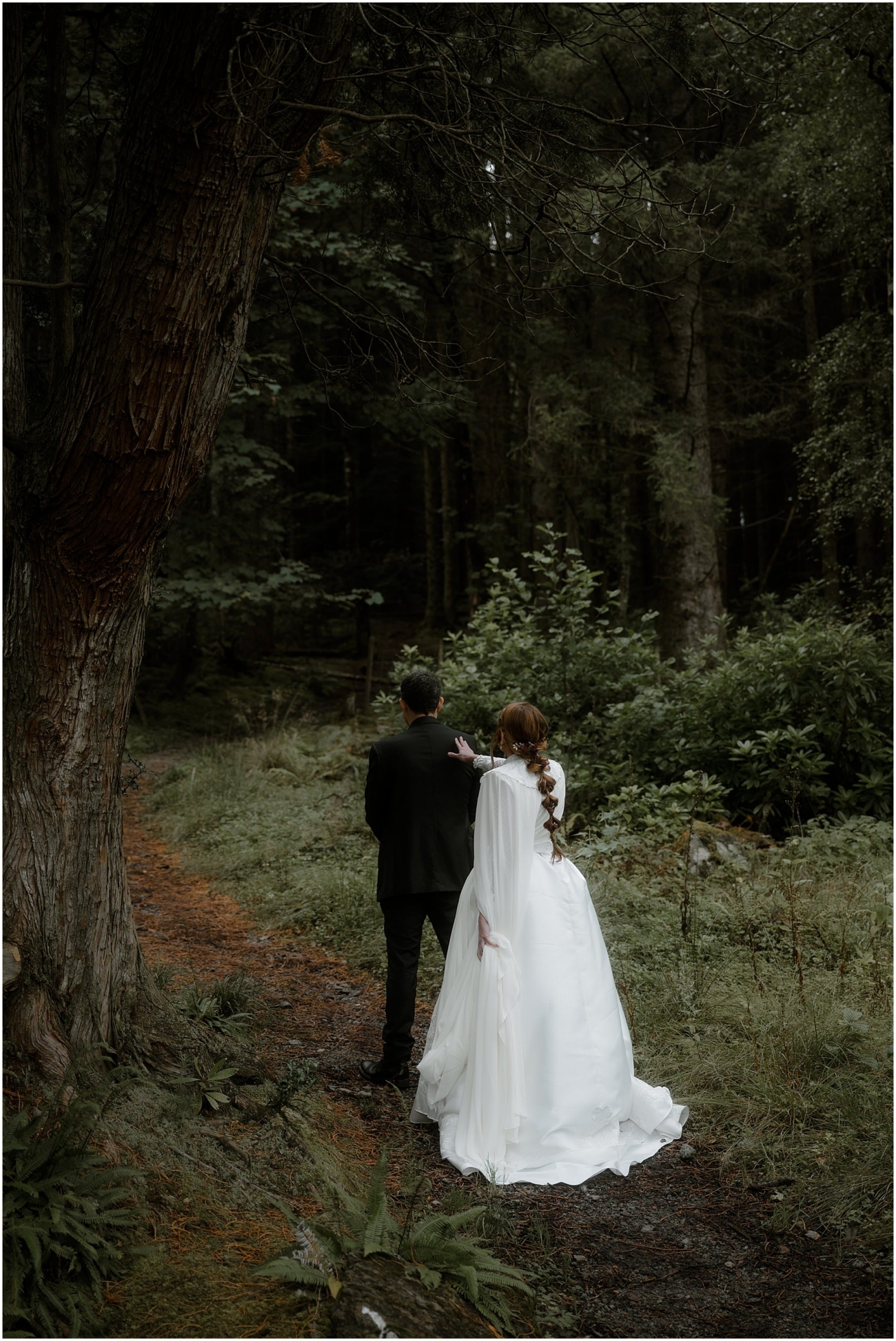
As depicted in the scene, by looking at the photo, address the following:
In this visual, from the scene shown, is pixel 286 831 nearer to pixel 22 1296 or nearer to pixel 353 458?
pixel 22 1296

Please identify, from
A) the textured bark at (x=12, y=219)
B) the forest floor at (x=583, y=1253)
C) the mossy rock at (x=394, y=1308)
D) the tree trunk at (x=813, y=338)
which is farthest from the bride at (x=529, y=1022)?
the tree trunk at (x=813, y=338)

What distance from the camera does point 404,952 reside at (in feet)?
17.4

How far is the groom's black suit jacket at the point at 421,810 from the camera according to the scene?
5266 mm

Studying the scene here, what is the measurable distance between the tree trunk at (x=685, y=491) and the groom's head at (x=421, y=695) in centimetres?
990

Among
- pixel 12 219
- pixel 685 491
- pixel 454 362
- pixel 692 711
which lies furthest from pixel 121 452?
pixel 685 491

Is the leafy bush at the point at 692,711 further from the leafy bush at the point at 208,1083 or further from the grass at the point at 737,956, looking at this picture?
the leafy bush at the point at 208,1083

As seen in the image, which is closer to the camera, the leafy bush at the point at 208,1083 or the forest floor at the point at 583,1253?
the forest floor at the point at 583,1253

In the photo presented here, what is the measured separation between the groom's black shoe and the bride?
441 mm

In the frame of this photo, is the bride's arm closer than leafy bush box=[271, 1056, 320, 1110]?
No

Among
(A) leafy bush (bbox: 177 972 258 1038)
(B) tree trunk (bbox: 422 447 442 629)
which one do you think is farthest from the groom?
(B) tree trunk (bbox: 422 447 442 629)

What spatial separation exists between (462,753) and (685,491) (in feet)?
34.6

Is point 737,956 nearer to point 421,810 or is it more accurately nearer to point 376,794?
point 421,810

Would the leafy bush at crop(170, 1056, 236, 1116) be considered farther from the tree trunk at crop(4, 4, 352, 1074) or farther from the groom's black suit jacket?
the groom's black suit jacket

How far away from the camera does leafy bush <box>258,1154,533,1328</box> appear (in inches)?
119
